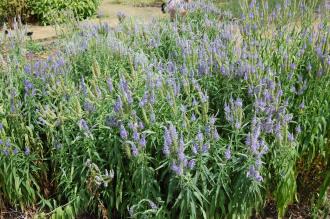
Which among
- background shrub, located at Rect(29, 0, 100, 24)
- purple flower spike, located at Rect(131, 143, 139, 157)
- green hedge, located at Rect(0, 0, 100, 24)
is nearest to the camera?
purple flower spike, located at Rect(131, 143, 139, 157)

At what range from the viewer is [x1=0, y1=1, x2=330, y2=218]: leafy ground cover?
11.0 feet

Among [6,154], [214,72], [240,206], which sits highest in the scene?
[214,72]

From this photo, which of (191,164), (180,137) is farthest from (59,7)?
(191,164)

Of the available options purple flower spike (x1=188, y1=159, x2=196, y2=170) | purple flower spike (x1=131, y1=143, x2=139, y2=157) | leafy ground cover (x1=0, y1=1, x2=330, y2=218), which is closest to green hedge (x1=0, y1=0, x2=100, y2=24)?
leafy ground cover (x1=0, y1=1, x2=330, y2=218)

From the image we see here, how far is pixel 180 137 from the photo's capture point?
11.1 ft

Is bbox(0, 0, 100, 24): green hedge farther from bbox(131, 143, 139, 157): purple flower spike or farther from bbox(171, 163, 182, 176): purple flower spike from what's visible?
bbox(171, 163, 182, 176): purple flower spike

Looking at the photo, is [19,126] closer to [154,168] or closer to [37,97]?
[37,97]

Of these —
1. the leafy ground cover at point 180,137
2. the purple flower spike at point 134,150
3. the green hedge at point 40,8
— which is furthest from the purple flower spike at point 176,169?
the green hedge at point 40,8

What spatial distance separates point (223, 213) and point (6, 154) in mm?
1785

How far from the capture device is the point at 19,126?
397 centimetres

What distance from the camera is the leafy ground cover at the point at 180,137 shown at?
3.36 m

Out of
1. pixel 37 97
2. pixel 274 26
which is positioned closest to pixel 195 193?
pixel 37 97

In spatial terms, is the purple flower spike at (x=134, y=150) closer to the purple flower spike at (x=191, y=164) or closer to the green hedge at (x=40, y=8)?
the purple flower spike at (x=191, y=164)

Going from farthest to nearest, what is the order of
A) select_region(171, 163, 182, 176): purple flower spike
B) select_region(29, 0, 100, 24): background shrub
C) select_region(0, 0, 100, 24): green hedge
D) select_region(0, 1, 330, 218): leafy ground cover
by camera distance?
select_region(29, 0, 100, 24): background shrub
select_region(0, 0, 100, 24): green hedge
select_region(0, 1, 330, 218): leafy ground cover
select_region(171, 163, 182, 176): purple flower spike
